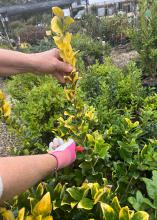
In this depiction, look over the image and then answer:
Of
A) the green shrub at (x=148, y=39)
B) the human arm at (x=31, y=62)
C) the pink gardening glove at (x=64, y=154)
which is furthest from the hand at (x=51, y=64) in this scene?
the green shrub at (x=148, y=39)

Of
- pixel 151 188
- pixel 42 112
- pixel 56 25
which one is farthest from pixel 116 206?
pixel 42 112

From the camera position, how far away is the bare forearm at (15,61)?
2022 millimetres

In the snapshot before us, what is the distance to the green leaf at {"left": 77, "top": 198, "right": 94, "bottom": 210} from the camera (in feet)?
5.28

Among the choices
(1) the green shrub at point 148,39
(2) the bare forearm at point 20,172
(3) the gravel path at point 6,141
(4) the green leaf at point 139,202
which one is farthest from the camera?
(1) the green shrub at point 148,39

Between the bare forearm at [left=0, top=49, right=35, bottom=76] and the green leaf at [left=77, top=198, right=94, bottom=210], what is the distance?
0.83 metres

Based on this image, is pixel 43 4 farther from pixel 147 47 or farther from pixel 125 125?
pixel 125 125

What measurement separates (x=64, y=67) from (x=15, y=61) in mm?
399

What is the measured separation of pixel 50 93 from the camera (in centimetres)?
344

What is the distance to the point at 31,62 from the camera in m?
2.01

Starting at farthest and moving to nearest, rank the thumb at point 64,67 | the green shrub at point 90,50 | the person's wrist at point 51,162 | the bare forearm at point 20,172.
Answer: the green shrub at point 90,50
the thumb at point 64,67
the person's wrist at point 51,162
the bare forearm at point 20,172

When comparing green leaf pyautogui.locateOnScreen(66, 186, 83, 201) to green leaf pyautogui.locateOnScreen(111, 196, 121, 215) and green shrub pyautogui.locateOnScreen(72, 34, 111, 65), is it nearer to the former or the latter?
green leaf pyautogui.locateOnScreen(111, 196, 121, 215)

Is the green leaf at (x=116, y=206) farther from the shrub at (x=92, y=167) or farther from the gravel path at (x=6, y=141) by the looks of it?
Result: the gravel path at (x=6, y=141)

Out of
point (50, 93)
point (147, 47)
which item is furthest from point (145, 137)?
point (147, 47)

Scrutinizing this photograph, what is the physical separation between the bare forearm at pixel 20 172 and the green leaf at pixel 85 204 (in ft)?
1.02
